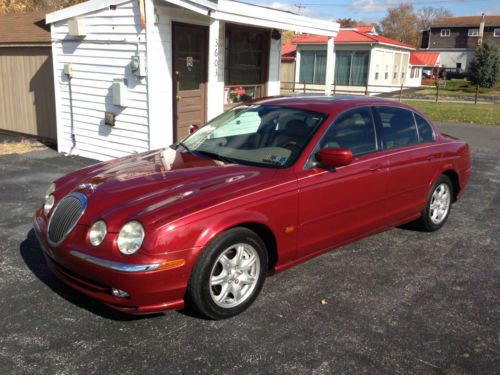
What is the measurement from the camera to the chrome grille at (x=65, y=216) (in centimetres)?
350

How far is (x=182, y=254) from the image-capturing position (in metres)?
3.23

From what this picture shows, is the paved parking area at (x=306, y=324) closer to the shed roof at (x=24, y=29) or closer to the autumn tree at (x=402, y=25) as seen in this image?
the shed roof at (x=24, y=29)

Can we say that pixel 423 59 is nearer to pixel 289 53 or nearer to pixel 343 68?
pixel 289 53

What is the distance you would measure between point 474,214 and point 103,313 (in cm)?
503

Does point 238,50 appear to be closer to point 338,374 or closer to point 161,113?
point 161,113

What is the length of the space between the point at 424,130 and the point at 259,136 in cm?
214

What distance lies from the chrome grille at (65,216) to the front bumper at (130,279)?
10 centimetres

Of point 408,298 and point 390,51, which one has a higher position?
point 390,51

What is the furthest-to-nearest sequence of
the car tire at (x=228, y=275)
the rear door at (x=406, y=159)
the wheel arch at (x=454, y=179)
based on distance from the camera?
the wheel arch at (x=454, y=179) < the rear door at (x=406, y=159) < the car tire at (x=228, y=275)

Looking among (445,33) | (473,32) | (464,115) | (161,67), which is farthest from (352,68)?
(445,33)

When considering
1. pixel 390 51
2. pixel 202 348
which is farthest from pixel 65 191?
pixel 390 51

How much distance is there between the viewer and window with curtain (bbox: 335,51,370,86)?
109ft

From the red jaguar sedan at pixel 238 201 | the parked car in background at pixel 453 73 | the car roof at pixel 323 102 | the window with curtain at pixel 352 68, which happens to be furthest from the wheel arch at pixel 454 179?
the parked car in background at pixel 453 73

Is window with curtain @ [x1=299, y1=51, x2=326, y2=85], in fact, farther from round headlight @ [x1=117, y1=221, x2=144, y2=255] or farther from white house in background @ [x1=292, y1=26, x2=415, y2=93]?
round headlight @ [x1=117, y1=221, x2=144, y2=255]
